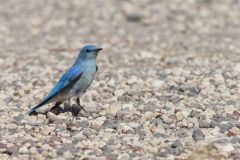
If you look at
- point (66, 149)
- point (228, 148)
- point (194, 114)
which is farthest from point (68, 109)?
point (228, 148)

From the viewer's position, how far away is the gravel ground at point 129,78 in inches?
288

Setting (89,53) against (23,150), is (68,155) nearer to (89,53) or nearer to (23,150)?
(23,150)

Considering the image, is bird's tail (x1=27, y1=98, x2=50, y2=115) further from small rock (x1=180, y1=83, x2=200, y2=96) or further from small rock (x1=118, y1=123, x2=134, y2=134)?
small rock (x1=180, y1=83, x2=200, y2=96)

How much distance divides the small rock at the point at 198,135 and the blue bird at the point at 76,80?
5.63 ft

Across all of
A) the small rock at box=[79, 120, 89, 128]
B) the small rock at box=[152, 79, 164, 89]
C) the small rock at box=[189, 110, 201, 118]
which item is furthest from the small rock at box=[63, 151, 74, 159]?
the small rock at box=[152, 79, 164, 89]

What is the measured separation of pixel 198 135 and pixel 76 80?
1848 millimetres

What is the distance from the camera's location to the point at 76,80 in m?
8.61

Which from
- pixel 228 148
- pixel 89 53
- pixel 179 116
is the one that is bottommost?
pixel 228 148

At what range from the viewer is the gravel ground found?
288 inches

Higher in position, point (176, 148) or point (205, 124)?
point (205, 124)

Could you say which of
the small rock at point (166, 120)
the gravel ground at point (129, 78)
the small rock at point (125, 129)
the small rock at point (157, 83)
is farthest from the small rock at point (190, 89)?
the small rock at point (125, 129)

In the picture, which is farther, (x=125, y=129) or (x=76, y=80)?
(x=76, y=80)

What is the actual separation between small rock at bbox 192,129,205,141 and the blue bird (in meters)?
1.72

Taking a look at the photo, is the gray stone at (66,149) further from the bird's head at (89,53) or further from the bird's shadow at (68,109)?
the bird's head at (89,53)
